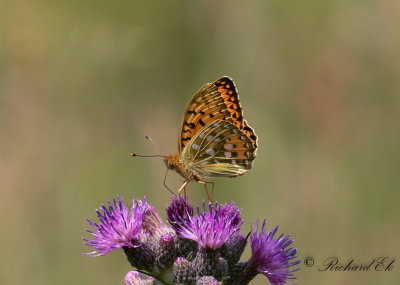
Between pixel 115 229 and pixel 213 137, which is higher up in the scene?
pixel 213 137

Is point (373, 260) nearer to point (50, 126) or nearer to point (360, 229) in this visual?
point (360, 229)

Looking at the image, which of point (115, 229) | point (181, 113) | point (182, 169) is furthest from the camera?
point (181, 113)

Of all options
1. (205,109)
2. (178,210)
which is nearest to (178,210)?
(178,210)

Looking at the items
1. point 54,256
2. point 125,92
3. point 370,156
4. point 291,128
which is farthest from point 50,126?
point 370,156

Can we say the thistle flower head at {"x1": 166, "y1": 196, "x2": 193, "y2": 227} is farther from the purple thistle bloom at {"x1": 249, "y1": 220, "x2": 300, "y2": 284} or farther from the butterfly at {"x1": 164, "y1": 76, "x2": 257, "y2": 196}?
the purple thistle bloom at {"x1": 249, "y1": 220, "x2": 300, "y2": 284}

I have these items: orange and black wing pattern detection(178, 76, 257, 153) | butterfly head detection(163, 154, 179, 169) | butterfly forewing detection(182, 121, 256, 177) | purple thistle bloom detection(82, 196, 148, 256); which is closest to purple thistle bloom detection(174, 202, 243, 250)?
purple thistle bloom detection(82, 196, 148, 256)

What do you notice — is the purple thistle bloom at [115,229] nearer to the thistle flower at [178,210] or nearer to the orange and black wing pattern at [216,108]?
the thistle flower at [178,210]

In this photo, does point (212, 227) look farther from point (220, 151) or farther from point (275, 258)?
point (220, 151)
